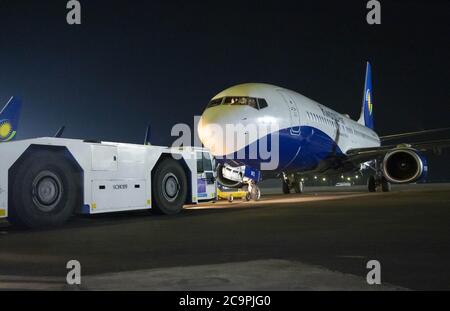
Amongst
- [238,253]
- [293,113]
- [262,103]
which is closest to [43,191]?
[238,253]

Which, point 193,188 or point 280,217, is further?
point 193,188

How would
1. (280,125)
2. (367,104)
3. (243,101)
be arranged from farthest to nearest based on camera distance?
(367,104) < (280,125) < (243,101)

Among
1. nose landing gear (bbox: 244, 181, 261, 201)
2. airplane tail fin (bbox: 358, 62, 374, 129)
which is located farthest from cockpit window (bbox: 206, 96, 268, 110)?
airplane tail fin (bbox: 358, 62, 374, 129)

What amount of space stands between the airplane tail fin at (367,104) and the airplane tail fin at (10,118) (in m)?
22.7

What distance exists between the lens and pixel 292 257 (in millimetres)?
5660

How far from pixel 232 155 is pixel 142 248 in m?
8.77

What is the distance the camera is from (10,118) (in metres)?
18.6

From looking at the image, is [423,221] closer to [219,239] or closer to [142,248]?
[219,239]

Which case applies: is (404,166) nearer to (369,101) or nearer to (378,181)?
(378,181)

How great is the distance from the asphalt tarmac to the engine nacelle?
10152 mm

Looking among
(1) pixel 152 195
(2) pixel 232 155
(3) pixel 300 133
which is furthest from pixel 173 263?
(3) pixel 300 133

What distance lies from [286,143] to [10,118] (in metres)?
10.1

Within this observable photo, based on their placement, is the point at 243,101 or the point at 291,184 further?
the point at 291,184
